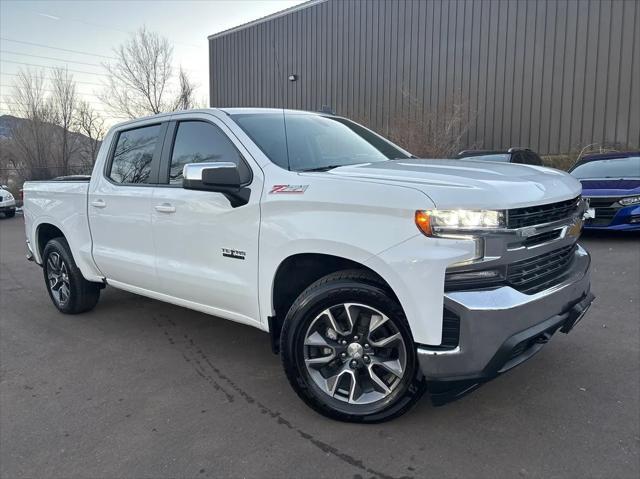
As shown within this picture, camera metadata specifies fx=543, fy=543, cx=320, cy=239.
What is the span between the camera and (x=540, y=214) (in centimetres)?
296

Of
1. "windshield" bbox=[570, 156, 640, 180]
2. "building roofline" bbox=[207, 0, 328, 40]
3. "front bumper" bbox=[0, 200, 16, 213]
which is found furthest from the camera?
"building roofline" bbox=[207, 0, 328, 40]

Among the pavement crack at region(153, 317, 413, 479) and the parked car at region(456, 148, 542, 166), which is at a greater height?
the parked car at region(456, 148, 542, 166)

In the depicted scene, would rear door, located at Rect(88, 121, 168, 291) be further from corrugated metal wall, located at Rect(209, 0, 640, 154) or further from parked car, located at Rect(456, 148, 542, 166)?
corrugated metal wall, located at Rect(209, 0, 640, 154)

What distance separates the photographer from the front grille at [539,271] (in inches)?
111

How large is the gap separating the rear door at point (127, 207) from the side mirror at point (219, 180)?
3.21 ft

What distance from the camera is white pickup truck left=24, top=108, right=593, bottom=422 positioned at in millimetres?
2705

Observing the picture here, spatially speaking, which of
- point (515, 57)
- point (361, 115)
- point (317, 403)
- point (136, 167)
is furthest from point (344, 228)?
point (361, 115)

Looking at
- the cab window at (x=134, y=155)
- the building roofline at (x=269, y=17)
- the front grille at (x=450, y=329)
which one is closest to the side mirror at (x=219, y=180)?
the cab window at (x=134, y=155)

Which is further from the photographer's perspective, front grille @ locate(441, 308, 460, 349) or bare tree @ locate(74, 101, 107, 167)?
bare tree @ locate(74, 101, 107, 167)

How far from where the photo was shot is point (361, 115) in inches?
950

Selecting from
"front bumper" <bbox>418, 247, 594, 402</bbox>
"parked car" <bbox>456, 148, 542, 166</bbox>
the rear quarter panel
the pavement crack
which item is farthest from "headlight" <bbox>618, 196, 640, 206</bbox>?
the rear quarter panel

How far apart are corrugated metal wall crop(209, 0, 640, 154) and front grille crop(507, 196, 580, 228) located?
55.9 feet

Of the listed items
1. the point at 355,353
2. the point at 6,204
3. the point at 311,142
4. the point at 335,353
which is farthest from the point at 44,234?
the point at 6,204

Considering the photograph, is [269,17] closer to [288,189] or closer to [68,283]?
[68,283]
